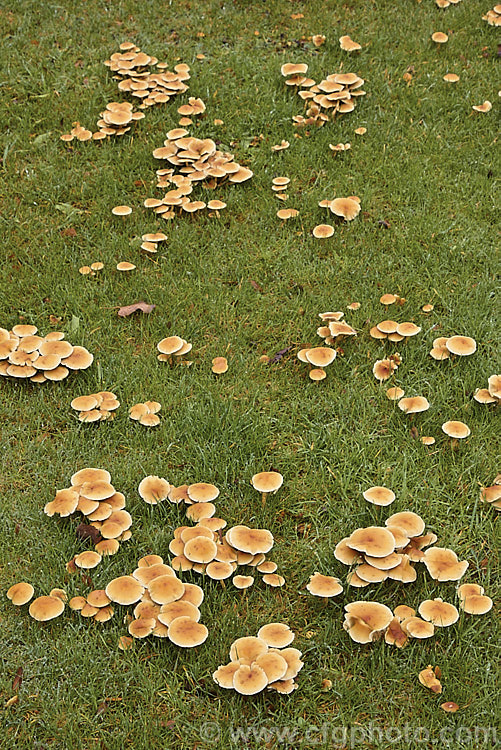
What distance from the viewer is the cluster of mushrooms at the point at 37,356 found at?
152 inches

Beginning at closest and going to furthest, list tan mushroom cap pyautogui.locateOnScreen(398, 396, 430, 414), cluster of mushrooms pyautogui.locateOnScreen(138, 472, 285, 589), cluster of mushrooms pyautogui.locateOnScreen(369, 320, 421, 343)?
cluster of mushrooms pyautogui.locateOnScreen(138, 472, 285, 589) < tan mushroom cap pyautogui.locateOnScreen(398, 396, 430, 414) < cluster of mushrooms pyautogui.locateOnScreen(369, 320, 421, 343)

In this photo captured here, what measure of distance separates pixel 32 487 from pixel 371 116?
429 centimetres

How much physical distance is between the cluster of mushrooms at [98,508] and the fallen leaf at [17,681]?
46 centimetres

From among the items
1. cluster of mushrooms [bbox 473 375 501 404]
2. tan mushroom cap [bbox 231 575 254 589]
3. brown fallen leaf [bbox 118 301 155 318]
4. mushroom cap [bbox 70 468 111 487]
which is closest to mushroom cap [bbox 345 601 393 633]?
tan mushroom cap [bbox 231 575 254 589]

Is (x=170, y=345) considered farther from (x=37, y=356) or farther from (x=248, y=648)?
(x=248, y=648)

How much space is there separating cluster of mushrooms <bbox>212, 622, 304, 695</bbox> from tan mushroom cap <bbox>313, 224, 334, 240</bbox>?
2.89 m

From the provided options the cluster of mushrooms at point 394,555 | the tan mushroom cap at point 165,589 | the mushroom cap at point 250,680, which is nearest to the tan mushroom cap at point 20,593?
the tan mushroom cap at point 165,589

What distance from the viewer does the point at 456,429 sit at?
357 cm

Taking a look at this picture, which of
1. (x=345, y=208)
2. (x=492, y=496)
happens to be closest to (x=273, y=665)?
(x=492, y=496)

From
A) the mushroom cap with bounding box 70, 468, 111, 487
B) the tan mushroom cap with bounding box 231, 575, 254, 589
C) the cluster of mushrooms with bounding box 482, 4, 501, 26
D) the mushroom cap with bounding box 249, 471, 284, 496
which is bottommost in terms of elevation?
the tan mushroom cap with bounding box 231, 575, 254, 589

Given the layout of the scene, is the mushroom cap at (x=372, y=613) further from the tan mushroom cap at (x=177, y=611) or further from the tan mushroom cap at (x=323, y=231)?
the tan mushroom cap at (x=323, y=231)

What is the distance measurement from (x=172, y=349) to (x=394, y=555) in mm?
1789

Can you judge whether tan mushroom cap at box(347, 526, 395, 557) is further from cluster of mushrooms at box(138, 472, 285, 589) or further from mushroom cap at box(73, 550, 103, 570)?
mushroom cap at box(73, 550, 103, 570)

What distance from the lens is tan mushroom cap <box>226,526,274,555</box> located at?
2969mm
